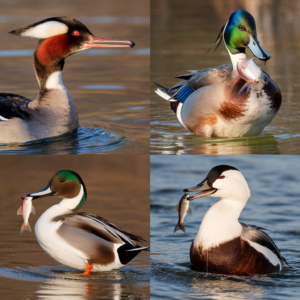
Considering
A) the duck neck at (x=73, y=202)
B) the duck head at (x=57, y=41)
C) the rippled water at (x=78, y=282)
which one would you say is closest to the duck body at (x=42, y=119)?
the duck head at (x=57, y=41)

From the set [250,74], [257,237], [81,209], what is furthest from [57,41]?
[257,237]

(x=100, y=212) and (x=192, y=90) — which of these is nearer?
(x=192, y=90)

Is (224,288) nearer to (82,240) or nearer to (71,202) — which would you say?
(82,240)

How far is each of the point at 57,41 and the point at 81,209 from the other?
85.1 inches

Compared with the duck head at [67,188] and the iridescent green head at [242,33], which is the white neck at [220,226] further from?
the iridescent green head at [242,33]

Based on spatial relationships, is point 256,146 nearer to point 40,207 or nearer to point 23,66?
point 40,207

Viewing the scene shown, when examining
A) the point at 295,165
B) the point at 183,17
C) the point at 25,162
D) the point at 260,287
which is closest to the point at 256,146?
the point at 260,287

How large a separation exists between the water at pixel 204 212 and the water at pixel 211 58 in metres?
0.90

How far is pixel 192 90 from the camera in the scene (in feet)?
20.1

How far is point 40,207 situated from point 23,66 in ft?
13.2

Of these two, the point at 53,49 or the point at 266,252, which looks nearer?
the point at 266,252

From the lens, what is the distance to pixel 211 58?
11.3 m

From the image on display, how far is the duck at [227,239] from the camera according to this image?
15.1ft

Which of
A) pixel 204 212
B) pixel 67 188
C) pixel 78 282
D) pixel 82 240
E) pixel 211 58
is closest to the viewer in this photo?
pixel 78 282
